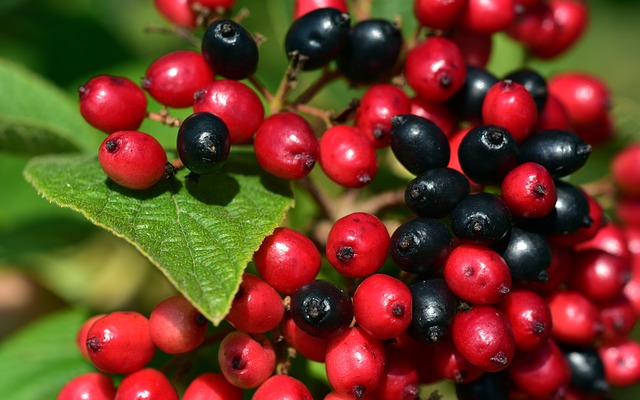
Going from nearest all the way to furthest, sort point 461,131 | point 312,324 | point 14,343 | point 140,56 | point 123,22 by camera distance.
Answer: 1. point 312,324
2. point 461,131
3. point 14,343
4. point 140,56
5. point 123,22

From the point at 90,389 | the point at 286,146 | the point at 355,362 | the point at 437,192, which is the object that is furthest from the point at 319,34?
the point at 90,389

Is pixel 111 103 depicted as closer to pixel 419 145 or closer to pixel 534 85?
pixel 419 145

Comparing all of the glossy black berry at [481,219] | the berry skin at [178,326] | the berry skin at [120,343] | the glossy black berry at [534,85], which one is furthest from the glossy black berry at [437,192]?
the berry skin at [120,343]

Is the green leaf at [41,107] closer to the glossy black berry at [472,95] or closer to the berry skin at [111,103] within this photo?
the berry skin at [111,103]

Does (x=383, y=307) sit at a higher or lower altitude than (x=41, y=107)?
higher

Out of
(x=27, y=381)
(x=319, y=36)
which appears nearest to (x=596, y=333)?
(x=319, y=36)

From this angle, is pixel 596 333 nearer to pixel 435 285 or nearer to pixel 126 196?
pixel 435 285
